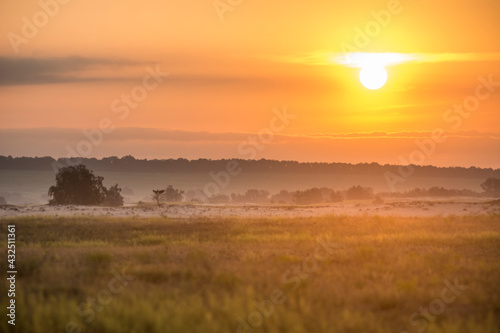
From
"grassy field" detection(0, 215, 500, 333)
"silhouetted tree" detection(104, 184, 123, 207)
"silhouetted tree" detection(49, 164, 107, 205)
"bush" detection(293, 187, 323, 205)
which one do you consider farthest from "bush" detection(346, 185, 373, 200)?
"grassy field" detection(0, 215, 500, 333)

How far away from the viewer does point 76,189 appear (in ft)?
235

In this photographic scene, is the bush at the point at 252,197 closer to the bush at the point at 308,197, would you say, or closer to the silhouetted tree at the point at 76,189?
the bush at the point at 308,197

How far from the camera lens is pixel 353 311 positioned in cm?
1505

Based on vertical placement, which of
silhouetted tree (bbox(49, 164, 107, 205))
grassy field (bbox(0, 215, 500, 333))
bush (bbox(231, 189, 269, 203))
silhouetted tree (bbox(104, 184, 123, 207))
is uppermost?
bush (bbox(231, 189, 269, 203))

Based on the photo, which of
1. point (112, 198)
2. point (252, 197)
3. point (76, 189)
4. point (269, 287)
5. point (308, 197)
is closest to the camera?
point (269, 287)

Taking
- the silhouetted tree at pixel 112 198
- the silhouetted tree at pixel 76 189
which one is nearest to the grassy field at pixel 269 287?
the silhouetted tree at pixel 76 189

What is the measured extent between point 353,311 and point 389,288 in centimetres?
211

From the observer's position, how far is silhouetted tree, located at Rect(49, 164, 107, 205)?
71.4 m

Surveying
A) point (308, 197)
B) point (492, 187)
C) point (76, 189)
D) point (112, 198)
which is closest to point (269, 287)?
point (76, 189)

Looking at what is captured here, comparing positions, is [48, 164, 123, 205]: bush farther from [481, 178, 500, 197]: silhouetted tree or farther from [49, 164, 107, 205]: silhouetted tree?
[481, 178, 500, 197]: silhouetted tree

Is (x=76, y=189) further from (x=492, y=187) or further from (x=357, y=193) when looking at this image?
(x=492, y=187)

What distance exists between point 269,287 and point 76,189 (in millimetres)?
58032

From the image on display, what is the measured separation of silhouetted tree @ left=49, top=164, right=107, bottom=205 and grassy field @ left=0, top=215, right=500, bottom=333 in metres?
43.4

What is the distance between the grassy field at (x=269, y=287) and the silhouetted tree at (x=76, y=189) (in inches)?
1710
